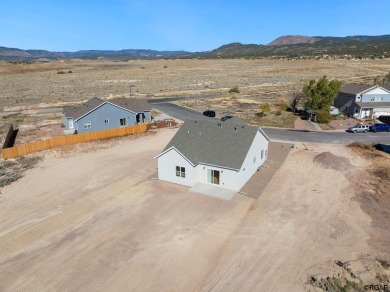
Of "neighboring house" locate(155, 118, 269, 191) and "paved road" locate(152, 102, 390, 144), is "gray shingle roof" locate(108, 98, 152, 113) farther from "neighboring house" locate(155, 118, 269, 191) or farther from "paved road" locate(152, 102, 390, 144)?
"neighboring house" locate(155, 118, 269, 191)

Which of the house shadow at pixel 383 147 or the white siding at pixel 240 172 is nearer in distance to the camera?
the white siding at pixel 240 172

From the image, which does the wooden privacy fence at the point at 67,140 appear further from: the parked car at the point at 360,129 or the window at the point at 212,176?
the parked car at the point at 360,129

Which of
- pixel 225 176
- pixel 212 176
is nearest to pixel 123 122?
pixel 212 176

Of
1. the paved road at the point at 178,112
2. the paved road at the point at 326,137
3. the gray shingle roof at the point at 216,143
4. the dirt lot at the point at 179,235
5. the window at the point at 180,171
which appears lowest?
the dirt lot at the point at 179,235

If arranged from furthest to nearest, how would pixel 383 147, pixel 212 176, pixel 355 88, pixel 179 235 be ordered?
pixel 355 88, pixel 383 147, pixel 212 176, pixel 179 235

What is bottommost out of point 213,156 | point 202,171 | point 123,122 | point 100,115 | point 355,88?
point 202,171

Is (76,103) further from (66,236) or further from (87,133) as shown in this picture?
(66,236)

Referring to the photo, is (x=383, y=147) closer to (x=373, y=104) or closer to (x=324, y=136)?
(x=324, y=136)

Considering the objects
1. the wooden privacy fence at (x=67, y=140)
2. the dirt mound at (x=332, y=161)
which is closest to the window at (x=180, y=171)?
the dirt mound at (x=332, y=161)
